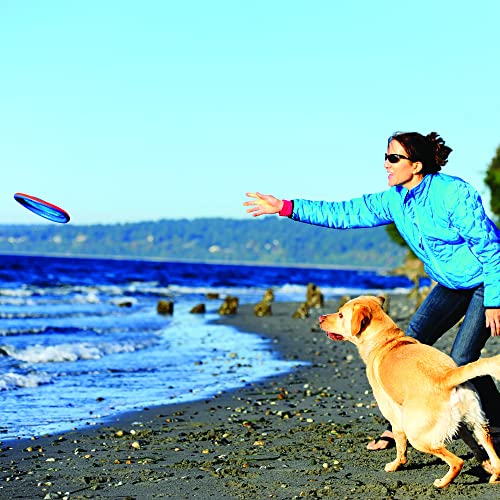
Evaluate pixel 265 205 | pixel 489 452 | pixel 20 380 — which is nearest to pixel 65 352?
pixel 20 380

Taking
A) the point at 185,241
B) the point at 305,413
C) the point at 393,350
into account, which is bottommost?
the point at 185,241

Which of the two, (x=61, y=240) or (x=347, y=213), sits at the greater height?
(x=347, y=213)

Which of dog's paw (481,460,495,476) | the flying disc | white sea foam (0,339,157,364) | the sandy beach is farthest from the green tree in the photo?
dog's paw (481,460,495,476)

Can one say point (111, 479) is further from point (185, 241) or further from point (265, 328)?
point (185, 241)

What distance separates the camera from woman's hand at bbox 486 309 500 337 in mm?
5523

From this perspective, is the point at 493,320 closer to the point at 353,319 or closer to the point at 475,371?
the point at 475,371

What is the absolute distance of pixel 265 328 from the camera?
2156 cm

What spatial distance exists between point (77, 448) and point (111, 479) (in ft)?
4.36

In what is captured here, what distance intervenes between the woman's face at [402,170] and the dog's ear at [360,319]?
3.11 feet

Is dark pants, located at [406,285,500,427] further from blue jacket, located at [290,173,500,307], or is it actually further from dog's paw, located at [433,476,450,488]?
dog's paw, located at [433,476,450,488]

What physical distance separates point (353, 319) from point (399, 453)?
3.31 ft

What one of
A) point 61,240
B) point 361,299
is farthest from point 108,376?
point 61,240

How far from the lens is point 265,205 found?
6242mm

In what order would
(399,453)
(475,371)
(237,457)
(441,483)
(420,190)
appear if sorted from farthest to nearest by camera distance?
1. (237,457)
2. (399,453)
3. (420,190)
4. (441,483)
5. (475,371)
